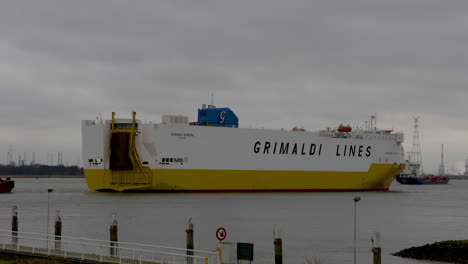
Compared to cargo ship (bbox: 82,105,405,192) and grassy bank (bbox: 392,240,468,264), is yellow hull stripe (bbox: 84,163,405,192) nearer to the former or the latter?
cargo ship (bbox: 82,105,405,192)

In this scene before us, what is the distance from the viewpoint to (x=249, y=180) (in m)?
62.1

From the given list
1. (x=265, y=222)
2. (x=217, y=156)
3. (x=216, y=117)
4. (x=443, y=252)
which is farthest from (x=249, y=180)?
(x=443, y=252)

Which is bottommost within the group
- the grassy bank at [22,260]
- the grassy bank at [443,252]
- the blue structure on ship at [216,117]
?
the grassy bank at [443,252]

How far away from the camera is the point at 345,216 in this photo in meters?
43.3

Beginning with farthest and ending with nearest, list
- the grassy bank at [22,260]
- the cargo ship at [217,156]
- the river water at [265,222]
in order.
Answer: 1. the cargo ship at [217,156]
2. the river water at [265,222]
3. the grassy bank at [22,260]

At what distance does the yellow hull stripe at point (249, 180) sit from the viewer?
190 feet

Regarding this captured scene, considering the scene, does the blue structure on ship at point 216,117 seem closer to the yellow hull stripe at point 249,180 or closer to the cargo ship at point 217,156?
the cargo ship at point 217,156

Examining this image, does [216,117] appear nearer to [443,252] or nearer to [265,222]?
[265,222]

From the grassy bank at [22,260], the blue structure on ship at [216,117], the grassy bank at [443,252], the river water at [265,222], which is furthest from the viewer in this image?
the blue structure on ship at [216,117]

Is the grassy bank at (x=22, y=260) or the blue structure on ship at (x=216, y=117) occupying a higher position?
the blue structure on ship at (x=216, y=117)

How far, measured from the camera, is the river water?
99.5 feet

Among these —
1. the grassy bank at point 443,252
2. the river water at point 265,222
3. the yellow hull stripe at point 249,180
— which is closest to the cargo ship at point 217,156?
the yellow hull stripe at point 249,180

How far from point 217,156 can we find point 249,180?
453 cm

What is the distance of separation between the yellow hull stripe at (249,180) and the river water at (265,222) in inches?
45.4
